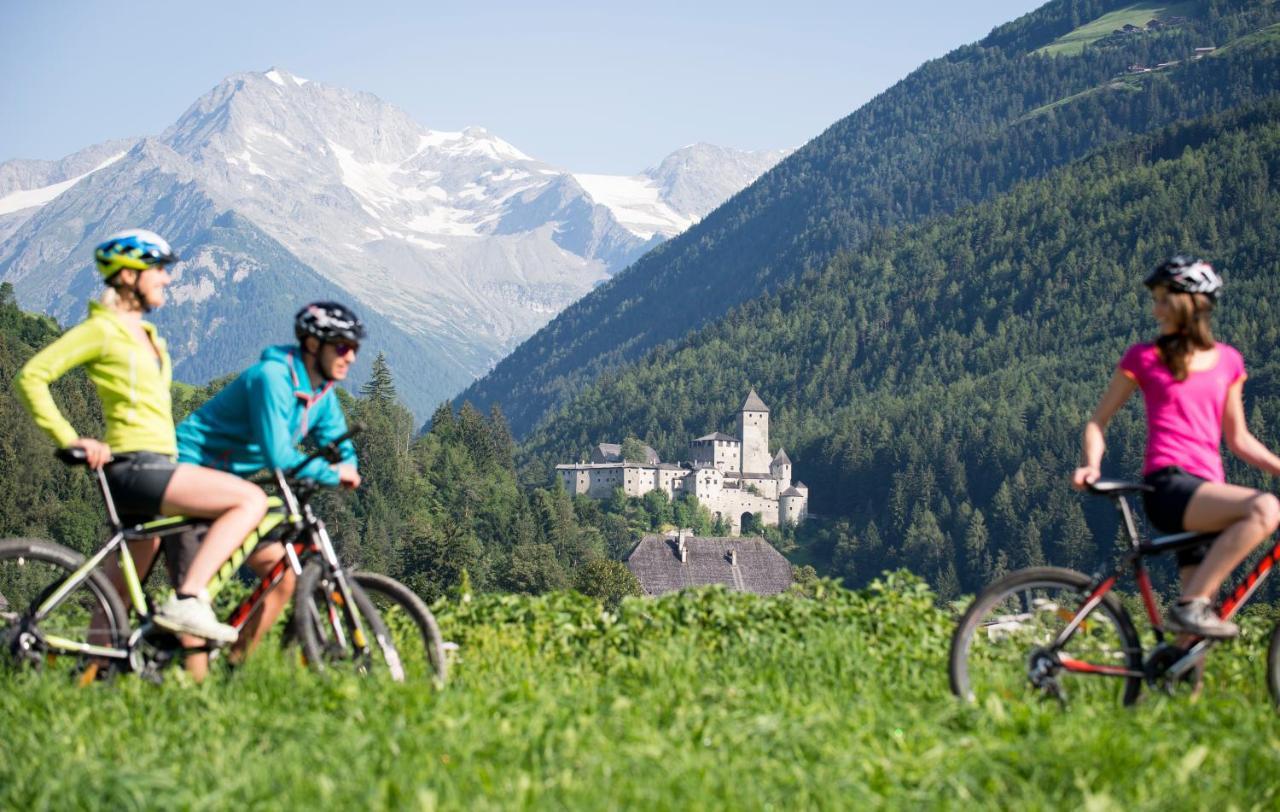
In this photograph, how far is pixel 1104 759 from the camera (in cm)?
662

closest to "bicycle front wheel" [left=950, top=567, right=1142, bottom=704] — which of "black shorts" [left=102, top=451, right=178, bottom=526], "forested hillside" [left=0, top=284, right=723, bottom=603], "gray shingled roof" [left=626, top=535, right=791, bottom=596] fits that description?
"black shorts" [left=102, top=451, right=178, bottom=526]

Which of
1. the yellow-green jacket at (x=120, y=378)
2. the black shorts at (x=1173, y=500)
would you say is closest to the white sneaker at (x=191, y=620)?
the yellow-green jacket at (x=120, y=378)

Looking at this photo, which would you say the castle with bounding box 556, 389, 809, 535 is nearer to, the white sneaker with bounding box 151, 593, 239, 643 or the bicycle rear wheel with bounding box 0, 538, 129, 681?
the bicycle rear wheel with bounding box 0, 538, 129, 681

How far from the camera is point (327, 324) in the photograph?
347 inches

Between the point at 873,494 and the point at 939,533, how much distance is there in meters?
25.0

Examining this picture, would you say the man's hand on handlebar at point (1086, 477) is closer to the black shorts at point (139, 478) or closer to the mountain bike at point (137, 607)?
the mountain bike at point (137, 607)

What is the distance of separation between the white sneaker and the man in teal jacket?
299 millimetres

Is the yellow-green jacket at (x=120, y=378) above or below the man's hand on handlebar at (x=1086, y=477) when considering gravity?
above

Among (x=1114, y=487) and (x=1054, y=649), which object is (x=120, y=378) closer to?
(x=1054, y=649)

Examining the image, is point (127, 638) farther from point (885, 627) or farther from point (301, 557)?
point (885, 627)

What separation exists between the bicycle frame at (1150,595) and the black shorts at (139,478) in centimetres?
529

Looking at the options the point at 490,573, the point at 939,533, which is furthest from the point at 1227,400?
the point at 939,533

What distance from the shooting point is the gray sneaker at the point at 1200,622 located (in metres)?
8.08

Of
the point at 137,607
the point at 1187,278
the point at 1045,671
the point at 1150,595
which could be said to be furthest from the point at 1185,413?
the point at 137,607
